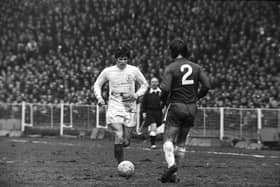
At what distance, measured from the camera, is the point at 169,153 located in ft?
33.9

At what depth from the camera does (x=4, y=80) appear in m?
31.8

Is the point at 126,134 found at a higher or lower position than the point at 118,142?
higher

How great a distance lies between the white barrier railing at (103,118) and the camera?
2378 cm

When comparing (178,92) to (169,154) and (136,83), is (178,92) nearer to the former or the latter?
(169,154)

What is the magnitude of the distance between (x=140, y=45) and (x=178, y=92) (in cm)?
1918

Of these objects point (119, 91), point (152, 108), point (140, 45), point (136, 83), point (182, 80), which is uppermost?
point (140, 45)

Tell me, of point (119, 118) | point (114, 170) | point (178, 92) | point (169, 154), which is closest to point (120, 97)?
point (119, 118)

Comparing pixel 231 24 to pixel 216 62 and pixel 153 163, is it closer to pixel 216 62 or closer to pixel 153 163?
pixel 216 62

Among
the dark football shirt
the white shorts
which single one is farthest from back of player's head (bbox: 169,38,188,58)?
the white shorts

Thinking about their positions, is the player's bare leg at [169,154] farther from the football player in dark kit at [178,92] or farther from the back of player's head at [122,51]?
the back of player's head at [122,51]

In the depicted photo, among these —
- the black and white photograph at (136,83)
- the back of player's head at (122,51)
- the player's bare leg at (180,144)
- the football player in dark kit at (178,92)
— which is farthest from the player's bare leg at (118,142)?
the football player in dark kit at (178,92)

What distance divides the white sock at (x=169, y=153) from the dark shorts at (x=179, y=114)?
0.30 metres

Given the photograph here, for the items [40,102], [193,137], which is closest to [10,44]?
[40,102]

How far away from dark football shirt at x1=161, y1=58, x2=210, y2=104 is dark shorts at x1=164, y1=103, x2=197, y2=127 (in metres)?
0.07
